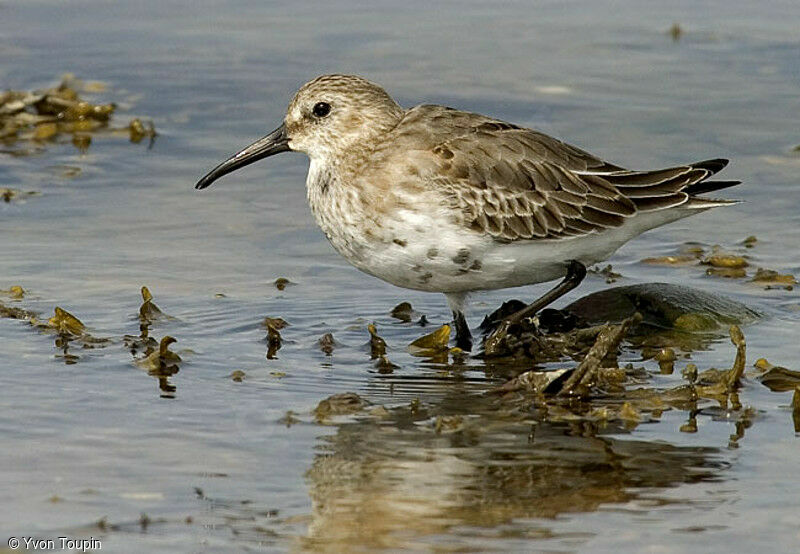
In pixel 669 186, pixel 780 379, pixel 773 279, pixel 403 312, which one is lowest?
pixel 780 379

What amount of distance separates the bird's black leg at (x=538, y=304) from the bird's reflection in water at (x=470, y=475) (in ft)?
4.41

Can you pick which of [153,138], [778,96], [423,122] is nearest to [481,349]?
[423,122]

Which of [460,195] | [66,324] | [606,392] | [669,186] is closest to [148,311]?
[66,324]

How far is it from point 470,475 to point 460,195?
2467 millimetres

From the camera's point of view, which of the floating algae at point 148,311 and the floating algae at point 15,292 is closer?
the floating algae at point 148,311

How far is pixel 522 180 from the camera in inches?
365

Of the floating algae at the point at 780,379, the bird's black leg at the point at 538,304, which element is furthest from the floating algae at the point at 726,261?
the floating algae at the point at 780,379

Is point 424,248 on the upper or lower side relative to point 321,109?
lower

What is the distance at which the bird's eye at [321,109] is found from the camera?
9.52 metres

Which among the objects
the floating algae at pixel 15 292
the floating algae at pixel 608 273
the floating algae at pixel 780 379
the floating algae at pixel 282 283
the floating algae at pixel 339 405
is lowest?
the floating algae at pixel 339 405

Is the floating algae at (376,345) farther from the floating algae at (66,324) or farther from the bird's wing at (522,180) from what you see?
the floating algae at (66,324)

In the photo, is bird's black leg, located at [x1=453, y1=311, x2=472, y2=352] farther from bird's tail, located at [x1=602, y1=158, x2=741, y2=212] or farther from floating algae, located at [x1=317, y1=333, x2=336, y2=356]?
bird's tail, located at [x1=602, y1=158, x2=741, y2=212]

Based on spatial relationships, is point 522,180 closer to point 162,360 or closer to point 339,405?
point 339,405

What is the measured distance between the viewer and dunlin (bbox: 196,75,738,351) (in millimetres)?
8727
